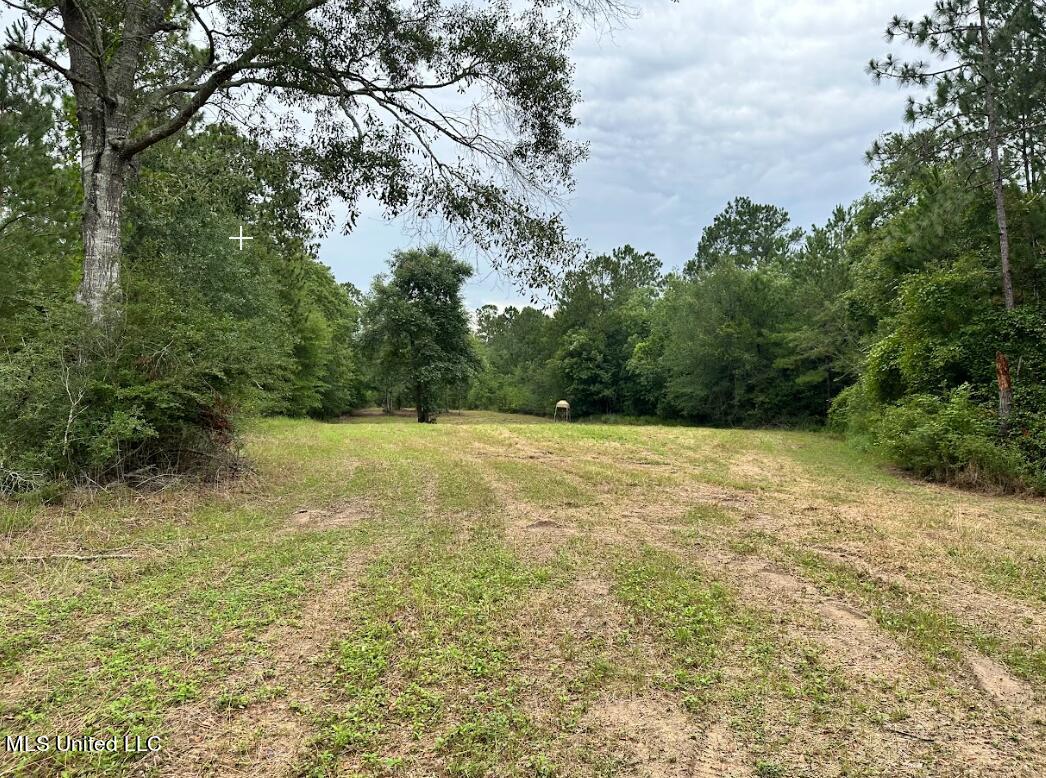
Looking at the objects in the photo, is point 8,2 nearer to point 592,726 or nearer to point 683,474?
point 592,726

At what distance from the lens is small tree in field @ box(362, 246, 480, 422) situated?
26625mm

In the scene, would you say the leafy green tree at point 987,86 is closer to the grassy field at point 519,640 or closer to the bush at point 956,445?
the bush at point 956,445

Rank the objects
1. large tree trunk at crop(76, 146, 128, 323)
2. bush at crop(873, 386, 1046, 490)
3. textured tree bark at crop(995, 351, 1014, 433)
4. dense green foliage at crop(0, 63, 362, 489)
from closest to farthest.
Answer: dense green foliage at crop(0, 63, 362, 489) < large tree trunk at crop(76, 146, 128, 323) < bush at crop(873, 386, 1046, 490) < textured tree bark at crop(995, 351, 1014, 433)

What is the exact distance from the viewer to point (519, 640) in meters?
2.72

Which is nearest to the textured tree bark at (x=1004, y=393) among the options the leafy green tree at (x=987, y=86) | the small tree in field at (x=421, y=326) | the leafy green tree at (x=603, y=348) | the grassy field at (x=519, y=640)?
the leafy green tree at (x=987, y=86)

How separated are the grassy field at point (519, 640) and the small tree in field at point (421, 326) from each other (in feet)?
70.7

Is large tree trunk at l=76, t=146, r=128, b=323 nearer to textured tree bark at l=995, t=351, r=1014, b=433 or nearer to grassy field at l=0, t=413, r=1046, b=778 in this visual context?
grassy field at l=0, t=413, r=1046, b=778

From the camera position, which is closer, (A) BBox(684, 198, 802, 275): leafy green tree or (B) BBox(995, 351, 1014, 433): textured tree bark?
(B) BBox(995, 351, 1014, 433): textured tree bark

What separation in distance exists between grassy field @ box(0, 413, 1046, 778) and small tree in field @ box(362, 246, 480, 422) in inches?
848

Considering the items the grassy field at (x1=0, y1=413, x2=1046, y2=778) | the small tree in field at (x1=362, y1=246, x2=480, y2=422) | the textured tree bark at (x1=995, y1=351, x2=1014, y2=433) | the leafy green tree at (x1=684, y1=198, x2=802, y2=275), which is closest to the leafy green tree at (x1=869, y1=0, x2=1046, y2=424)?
the textured tree bark at (x1=995, y1=351, x2=1014, y2=433)

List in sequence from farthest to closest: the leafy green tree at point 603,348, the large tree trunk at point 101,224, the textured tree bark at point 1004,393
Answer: the leafy green tree at point 603,348
the textured tree bark at point 1004,393
the large tree trunk at point 101,224

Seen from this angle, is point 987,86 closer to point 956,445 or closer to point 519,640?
point 956,445

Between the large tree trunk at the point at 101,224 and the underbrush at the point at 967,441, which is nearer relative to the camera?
the large tree trunk at the point at 101,224

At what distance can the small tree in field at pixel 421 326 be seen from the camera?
1048 inches
